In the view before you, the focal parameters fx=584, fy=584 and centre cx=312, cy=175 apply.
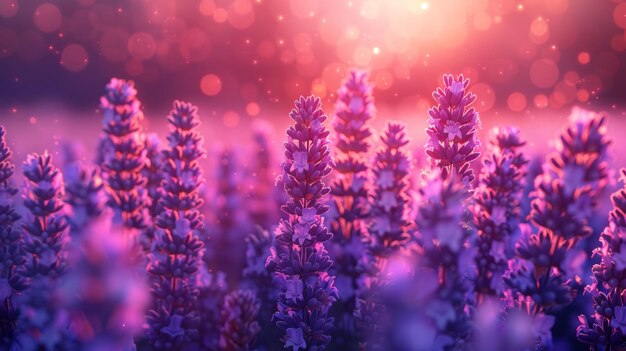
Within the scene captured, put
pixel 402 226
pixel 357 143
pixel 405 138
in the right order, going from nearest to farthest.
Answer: pixel 402 226
pixel 405 138
pixel 357 143

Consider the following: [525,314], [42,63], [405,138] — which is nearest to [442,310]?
[525,314]

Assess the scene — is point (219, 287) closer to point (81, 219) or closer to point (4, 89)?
point (81, 219)

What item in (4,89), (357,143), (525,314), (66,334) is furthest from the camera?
(4,89)

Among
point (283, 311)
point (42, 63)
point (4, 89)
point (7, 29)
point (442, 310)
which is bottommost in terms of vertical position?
point (283, 311)

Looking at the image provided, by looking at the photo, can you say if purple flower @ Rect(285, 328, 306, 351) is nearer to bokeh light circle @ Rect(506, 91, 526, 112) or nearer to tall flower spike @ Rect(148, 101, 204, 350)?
tall flower spike @ Rect(148, 101, 204, 350)

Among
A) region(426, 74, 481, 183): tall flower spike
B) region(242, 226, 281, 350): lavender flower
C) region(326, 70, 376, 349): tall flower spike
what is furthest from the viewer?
region(242, 226, 281, 350): lavender flower

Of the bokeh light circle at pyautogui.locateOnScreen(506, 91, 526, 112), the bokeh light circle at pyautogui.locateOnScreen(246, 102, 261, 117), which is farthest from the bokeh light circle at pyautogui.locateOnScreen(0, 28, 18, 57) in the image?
the bokeh light circle at pyautogui.locateOnScreen(506, 91, 526, 112)

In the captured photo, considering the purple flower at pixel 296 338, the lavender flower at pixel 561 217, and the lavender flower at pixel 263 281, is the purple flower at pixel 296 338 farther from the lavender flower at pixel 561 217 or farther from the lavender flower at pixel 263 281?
the lavender flower at pixel 561 217

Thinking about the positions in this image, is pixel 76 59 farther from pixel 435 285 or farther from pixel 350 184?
pixel 435 285
